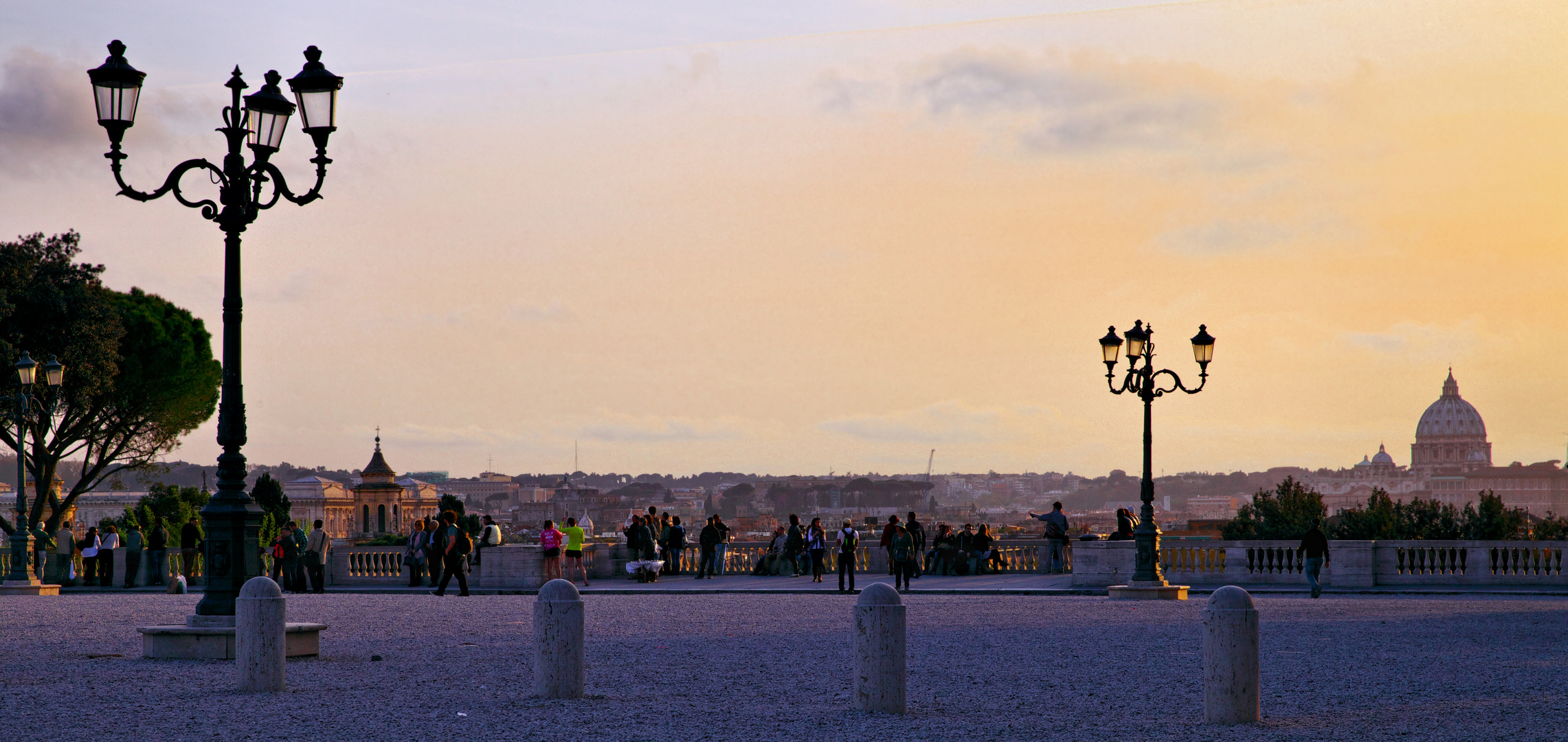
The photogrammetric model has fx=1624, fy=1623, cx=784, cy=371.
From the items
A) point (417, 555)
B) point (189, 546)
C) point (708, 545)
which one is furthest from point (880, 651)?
point (189, 546)

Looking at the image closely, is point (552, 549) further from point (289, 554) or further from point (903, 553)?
point (903, 553)

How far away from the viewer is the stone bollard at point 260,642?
11.6 metres

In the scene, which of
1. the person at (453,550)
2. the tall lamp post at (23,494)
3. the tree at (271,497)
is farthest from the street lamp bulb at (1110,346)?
the tree at (271,497)

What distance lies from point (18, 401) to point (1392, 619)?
81.4 feet

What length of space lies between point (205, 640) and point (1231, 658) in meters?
8.87

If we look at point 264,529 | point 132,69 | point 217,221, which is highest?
point 132,69

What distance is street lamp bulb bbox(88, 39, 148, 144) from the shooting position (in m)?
14.4

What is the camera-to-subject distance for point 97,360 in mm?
43438

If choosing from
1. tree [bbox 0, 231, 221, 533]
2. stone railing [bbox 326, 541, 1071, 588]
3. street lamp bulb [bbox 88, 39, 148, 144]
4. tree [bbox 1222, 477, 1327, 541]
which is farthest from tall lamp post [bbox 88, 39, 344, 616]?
tree [bbox 1222, 477, 1327, 541]

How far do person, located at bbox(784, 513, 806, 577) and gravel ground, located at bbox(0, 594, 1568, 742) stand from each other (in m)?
13.4

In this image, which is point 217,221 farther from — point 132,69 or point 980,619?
point 980,619

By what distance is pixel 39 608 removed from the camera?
2388cm

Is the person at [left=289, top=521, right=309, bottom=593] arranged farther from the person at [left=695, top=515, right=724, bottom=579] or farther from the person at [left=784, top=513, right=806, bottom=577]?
the person at [left=784, top=513, right=806, bottom=577]

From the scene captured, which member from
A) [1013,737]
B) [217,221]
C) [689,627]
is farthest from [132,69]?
[1013,737]
